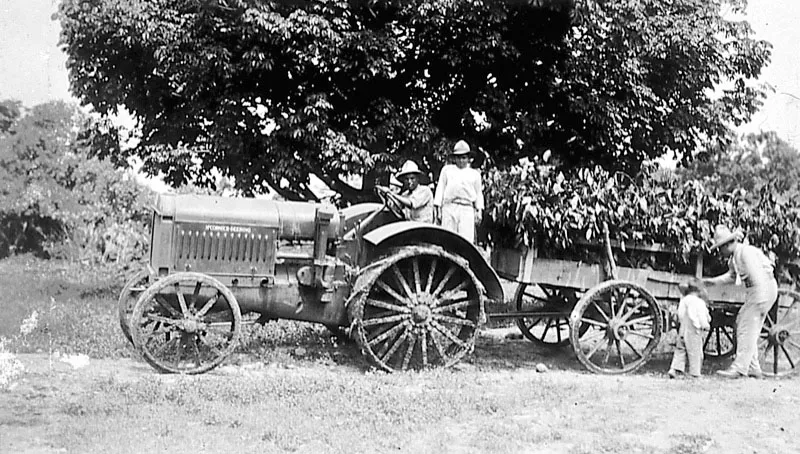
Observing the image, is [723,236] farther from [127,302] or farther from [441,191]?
[127,302]

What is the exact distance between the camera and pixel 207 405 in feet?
21.1

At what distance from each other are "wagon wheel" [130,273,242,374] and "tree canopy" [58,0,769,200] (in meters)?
6.89

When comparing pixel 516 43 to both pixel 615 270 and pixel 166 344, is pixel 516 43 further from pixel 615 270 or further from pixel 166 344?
pixel 166 344

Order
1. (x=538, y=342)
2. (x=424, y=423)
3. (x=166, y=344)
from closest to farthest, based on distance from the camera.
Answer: (x=424, y=423) → (x=166, y=344) → (x=538, y=342)

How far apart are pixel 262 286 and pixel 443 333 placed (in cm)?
202

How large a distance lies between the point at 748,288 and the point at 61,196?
32.5 metres

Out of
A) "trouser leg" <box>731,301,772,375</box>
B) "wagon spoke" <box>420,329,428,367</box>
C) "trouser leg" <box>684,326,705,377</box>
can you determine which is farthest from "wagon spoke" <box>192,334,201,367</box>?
"trouser leg" <box>731,301,772,375</box>

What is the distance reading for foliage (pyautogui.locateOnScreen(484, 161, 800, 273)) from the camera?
358 inches

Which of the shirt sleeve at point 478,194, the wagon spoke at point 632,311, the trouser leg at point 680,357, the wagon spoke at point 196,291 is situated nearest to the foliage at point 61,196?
the wagon spoke at point 196,291

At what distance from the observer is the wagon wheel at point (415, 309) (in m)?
8.43

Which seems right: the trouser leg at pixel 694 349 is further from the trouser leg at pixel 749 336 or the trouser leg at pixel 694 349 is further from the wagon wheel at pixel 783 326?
the wagon wheel at pixel 783 326

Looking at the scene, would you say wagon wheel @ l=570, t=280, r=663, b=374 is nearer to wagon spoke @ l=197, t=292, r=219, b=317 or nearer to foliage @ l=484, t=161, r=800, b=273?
foliage @ l=484, t=161, r=800, b=273

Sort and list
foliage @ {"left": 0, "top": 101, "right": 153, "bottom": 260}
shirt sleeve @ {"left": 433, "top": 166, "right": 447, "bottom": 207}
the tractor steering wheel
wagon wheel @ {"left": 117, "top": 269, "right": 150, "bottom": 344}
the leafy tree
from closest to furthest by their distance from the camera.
Answer: wagon wheel @ {"left": 117, "top": 269, "right": 150, "bottom": 344}
the tractor steering wheel
shirt sleeve @ {"left": 433, "top": 166, "right": 447, "bottom": 207}
foliage @ {"left": 0, "top": 101, "right": 153, "bottom": 260}
the leafy tree

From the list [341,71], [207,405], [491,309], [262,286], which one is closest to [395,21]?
[341,71]
